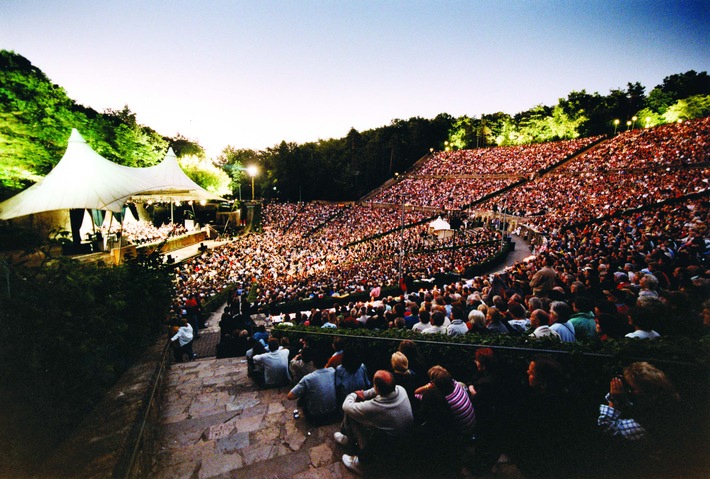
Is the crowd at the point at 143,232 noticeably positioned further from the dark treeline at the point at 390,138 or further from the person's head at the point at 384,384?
the person's head at the point at 384,384

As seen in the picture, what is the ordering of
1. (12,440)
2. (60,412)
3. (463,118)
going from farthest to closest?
(463,118) < (60,412) < (12,440)

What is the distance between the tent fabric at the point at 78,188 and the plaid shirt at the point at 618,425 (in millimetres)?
11594

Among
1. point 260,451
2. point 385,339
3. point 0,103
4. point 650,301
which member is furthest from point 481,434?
point 0,103

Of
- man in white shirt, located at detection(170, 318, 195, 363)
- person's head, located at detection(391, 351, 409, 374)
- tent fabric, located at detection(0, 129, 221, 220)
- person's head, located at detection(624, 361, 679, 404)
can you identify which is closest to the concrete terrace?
person's head, located at detection(391, 351, 409, 374)

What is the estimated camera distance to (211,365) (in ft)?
18.5

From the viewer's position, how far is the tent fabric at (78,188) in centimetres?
855

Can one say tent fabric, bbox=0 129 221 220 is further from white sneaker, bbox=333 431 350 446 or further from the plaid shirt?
the plaid shirt

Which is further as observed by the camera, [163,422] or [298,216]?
[298,216]

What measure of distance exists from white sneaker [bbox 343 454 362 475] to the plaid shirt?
1884 millimetres

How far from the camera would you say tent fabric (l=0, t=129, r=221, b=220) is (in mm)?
8555

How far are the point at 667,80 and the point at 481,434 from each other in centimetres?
7123

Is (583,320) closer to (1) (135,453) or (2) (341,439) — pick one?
(2) (341,439)

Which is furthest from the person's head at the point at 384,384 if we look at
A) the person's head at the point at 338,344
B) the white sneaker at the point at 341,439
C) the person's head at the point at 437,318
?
the person's head at the point at 437,318

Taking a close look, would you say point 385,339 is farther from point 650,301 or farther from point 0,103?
point 0,103
